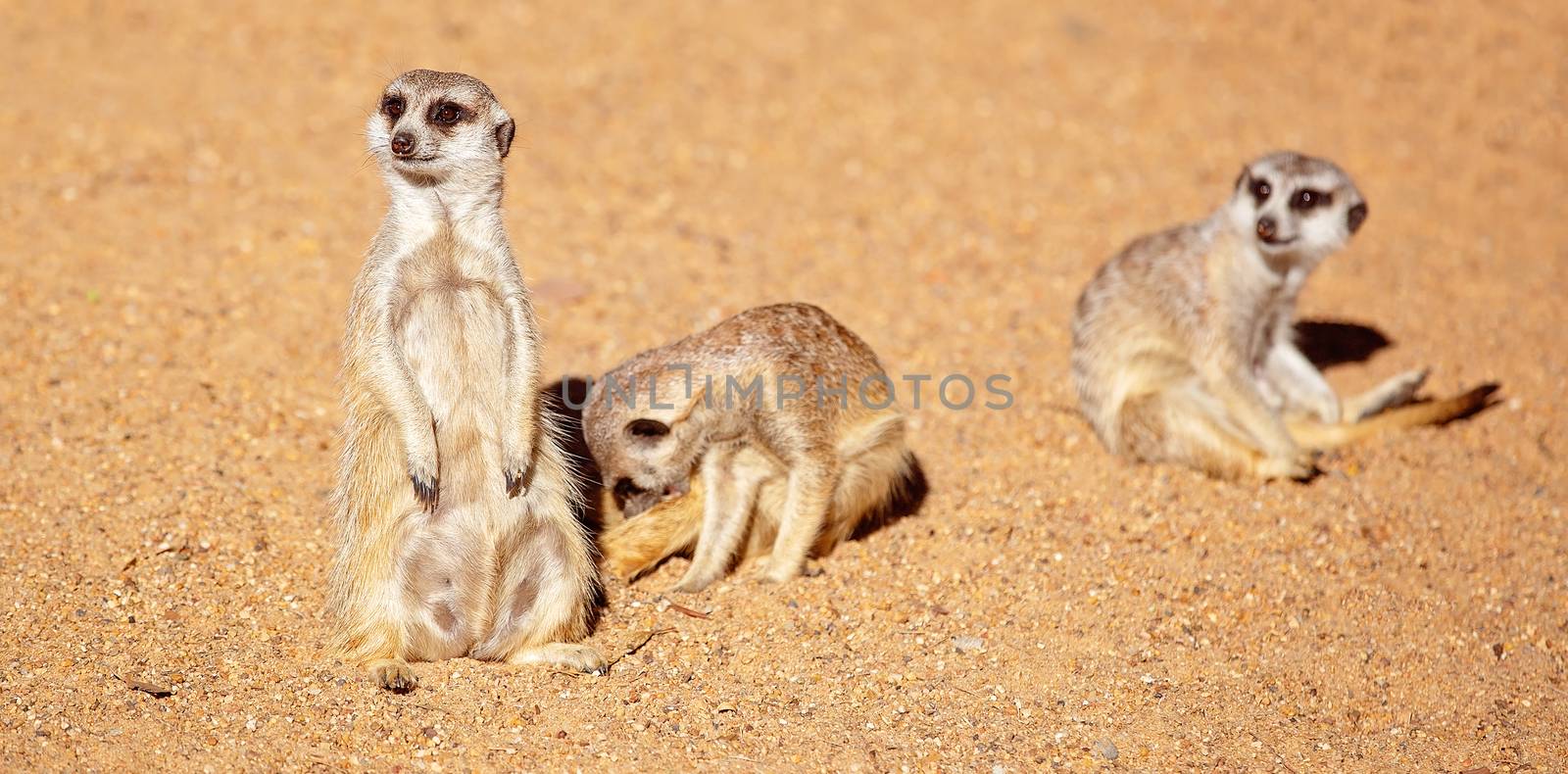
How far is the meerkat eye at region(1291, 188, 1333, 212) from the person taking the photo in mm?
4848

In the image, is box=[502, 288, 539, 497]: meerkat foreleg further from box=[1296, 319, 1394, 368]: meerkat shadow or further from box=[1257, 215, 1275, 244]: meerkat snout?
box=[1296, 319, 1394, 368]: meerkat shadow

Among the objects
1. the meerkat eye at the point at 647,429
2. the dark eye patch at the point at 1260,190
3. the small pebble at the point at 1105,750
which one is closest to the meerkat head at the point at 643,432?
the meerkat eye at the point at 647,429

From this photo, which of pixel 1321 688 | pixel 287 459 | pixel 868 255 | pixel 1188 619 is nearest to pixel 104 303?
pixel 287 459

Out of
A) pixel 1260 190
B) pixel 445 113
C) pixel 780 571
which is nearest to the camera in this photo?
pixel 445 113

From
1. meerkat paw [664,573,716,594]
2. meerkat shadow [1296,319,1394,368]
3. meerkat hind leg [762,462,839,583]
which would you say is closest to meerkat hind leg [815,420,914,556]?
meerkat hind leg [762,462,839,583]

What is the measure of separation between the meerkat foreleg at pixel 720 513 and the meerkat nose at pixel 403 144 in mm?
1224

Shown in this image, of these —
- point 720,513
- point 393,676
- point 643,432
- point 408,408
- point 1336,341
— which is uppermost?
point 1336,341

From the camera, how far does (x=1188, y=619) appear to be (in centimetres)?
372

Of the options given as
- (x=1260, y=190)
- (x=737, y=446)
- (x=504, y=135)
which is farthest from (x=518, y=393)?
(x=1260, y=190)

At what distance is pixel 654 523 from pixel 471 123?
A: 48.3 inches

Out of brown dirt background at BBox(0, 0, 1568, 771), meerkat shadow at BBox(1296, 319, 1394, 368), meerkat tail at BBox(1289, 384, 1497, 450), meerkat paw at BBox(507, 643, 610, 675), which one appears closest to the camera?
brown dirt background at BBox(0, 0, 1568, 771)

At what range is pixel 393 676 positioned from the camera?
3141 millimetres

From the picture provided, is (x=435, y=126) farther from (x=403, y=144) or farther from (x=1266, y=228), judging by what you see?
(x=1266, y=228)

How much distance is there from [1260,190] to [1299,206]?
0.50ft
